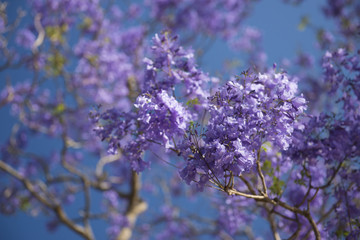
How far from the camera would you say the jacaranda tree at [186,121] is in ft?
8.21

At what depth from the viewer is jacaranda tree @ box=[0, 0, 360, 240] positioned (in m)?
2.50

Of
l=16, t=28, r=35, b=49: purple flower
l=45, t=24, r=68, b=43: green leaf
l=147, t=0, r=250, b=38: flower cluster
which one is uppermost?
l=147, t=0, r=250, b=38: flower cluster

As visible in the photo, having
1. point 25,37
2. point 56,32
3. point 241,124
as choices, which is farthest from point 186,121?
point 25,37

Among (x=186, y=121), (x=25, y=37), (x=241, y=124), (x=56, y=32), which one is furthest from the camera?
(x=25, y=37)

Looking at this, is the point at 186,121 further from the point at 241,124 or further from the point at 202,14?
the point at 202,14

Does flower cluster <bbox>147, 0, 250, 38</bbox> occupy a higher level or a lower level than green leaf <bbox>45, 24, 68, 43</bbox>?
higher

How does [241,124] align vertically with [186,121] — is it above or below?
below

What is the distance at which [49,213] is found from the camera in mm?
8086

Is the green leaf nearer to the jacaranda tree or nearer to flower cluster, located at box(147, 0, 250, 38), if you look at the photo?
the jacaranda tree

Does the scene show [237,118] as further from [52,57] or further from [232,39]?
[232,39]

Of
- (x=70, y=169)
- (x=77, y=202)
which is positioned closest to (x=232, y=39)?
(x=70, y=169)

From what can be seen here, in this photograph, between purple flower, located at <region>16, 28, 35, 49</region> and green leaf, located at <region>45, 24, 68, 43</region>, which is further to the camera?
purple flower, located at <region>16, 28, 35, 49</region>

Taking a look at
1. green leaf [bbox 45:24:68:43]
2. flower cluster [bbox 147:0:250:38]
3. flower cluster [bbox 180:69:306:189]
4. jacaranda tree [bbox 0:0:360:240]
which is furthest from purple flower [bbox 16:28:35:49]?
flower cluster [bbox 180:69:306:189]

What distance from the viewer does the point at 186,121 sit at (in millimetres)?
2797
